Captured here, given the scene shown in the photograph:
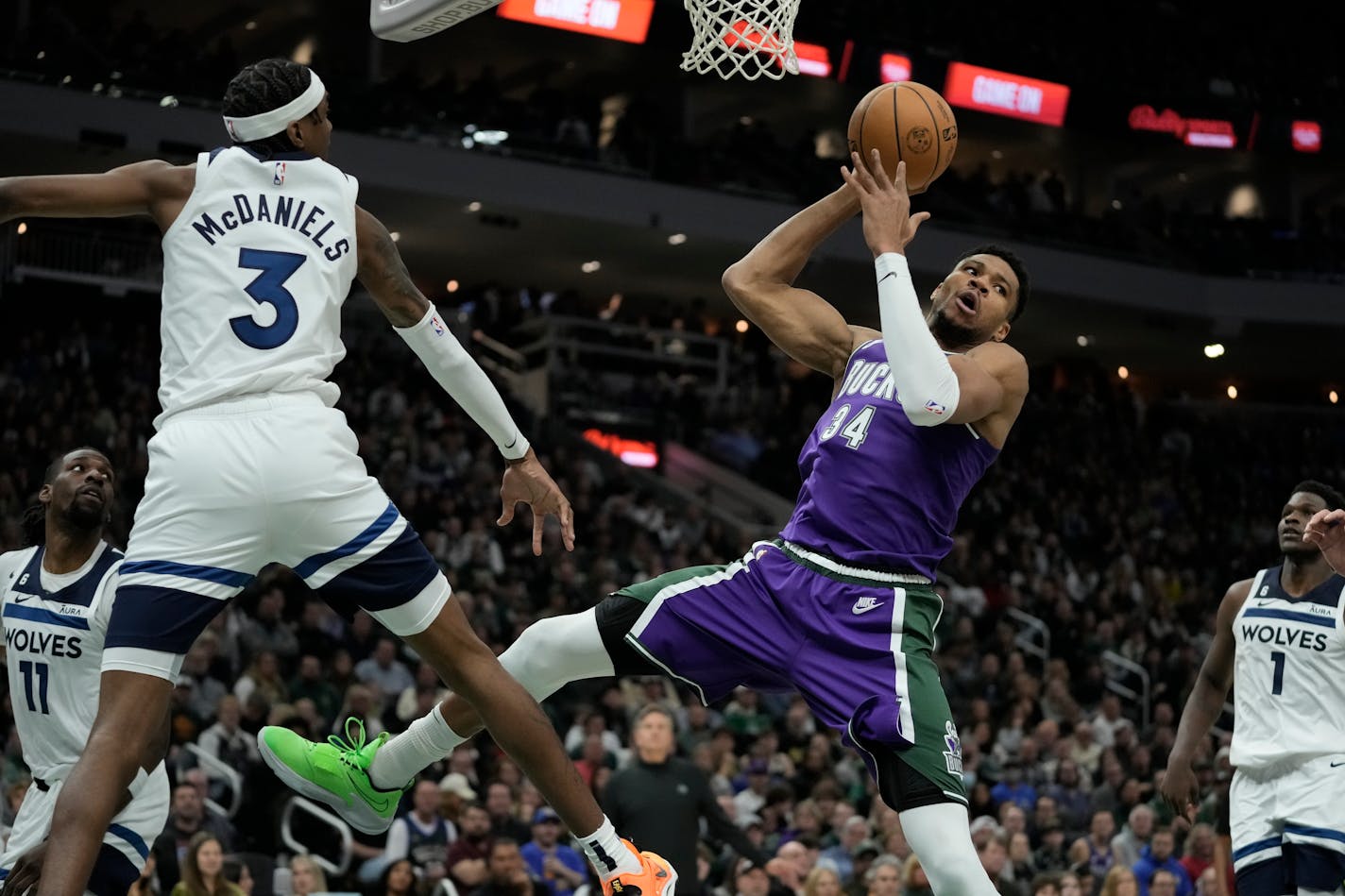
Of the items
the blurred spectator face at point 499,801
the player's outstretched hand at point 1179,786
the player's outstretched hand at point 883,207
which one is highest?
the player's outstretched hand at point 883,207

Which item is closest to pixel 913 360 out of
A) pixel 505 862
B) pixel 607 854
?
pixel 607 854

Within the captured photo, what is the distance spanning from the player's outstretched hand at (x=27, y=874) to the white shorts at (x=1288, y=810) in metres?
4.85

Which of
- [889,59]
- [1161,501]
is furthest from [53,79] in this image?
[1161,501]

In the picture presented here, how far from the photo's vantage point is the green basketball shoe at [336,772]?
560 cm

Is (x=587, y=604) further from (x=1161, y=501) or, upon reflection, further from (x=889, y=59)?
(x=889, y=59)

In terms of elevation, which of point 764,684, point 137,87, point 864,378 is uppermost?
point 864,378

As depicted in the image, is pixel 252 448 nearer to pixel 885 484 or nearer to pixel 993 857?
pixel 885 484

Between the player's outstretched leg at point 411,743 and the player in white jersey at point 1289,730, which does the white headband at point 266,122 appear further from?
the player in white jersey at point 1289,730

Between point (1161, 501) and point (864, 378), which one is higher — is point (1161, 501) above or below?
below

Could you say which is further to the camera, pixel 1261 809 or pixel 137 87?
pixel 137 87

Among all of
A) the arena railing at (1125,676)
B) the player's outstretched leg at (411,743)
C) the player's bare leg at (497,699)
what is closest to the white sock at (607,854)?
the player's bare leg at (497,699)

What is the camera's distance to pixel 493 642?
1500 cm

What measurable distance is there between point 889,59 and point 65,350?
16346 mm

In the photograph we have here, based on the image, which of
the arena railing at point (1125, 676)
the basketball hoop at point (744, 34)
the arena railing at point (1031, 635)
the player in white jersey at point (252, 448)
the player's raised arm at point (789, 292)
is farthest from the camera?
the arena railing at point (1031, 635)
